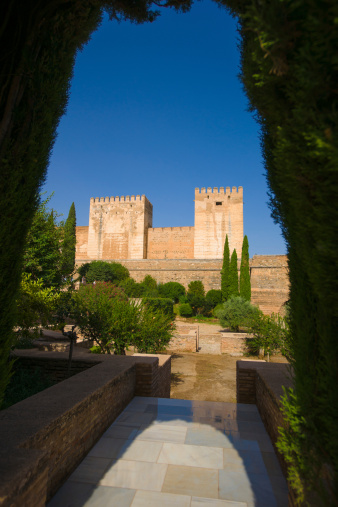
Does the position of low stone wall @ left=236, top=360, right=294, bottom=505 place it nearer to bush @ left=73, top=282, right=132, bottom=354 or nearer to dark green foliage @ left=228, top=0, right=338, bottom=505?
dark green foliage @ left=228, top=0, right=338, bottom=505

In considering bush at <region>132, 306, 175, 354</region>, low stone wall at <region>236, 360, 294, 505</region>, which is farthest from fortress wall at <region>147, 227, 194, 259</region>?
low stone wall at <region>236, 360, 294, 505</region>

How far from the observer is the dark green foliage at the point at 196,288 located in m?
26.0

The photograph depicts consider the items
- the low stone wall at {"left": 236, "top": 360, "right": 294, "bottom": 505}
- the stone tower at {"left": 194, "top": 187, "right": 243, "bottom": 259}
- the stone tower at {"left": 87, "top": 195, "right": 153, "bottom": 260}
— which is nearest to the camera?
the low stone wall at {"left": 236, "top": 360, "right": 294, "bottom": 505}

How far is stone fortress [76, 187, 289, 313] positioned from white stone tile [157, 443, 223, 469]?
2346cm

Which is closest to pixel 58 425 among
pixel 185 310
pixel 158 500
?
pixel 158 500

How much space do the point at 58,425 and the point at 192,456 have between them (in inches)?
53.3

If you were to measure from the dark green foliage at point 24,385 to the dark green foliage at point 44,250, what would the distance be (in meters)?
5.46

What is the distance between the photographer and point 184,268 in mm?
29219

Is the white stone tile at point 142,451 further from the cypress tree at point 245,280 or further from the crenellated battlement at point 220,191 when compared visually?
the crenellated battlement at point 220,191

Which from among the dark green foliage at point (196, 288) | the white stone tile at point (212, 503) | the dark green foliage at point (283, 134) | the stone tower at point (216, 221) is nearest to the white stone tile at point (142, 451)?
the white stone tile at point (212, 503)

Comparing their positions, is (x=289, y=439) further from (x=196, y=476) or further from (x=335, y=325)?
(x=196, y=476)

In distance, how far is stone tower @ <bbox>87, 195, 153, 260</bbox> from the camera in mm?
33656

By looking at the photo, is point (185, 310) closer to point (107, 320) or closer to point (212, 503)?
point (107, 320)

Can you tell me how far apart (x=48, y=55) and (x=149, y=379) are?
14.0 ft
